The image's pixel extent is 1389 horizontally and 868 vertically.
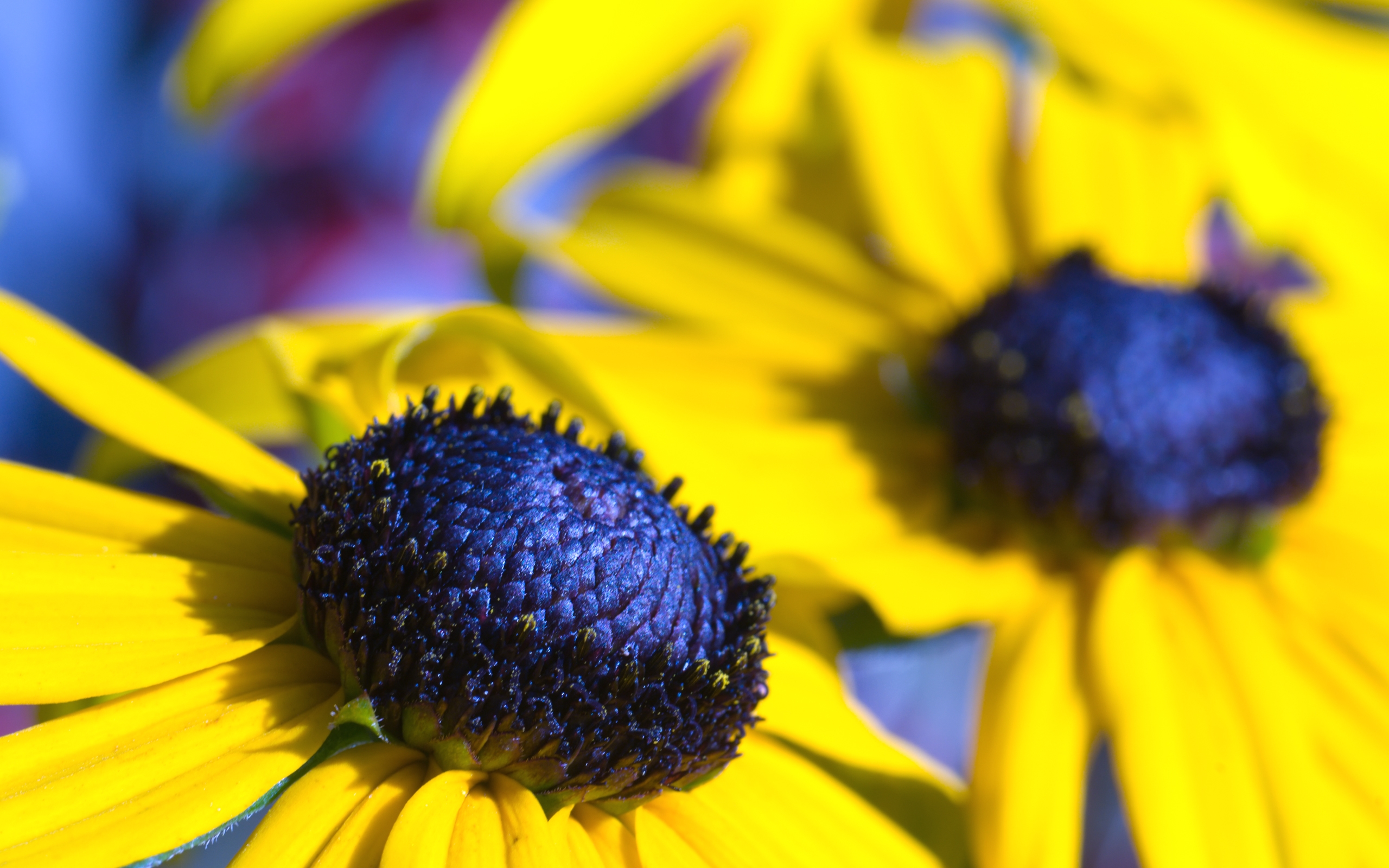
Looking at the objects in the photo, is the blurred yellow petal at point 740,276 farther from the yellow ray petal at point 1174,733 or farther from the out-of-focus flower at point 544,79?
the yellow ray petal at point 1174,733

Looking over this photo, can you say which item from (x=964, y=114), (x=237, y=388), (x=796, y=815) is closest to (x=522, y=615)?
(x=796, y=815)

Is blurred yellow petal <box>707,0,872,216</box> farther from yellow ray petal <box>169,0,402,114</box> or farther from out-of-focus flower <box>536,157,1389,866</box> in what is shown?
yellow ray petal <box>169,0,402,114</box>

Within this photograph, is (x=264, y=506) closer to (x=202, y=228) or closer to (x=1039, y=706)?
(x=1039, y=706)

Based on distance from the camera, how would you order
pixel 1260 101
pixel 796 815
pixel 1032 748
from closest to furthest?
pixel 796 815 → pixel 1032 748 → pixel 1260 101

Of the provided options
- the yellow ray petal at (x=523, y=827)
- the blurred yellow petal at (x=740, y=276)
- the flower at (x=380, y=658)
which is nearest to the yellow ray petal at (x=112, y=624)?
the flower at (x=380, y=658)

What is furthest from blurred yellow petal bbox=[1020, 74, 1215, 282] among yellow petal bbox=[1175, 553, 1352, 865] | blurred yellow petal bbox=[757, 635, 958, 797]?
blurred yellow petal bbox=[757, 635, 958, 797]

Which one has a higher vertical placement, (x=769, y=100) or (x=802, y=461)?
(x=769, y=100)

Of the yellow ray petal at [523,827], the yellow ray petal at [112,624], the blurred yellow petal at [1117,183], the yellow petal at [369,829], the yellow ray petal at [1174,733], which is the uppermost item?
the blurred yellow petal at [1117,183]

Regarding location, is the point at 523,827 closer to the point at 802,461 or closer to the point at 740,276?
the point at 802,461
